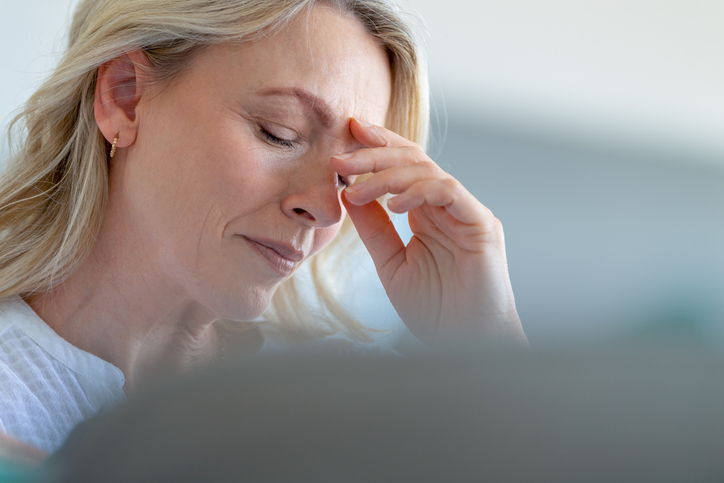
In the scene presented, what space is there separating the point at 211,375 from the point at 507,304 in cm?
102

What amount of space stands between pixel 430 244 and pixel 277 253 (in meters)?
0.35

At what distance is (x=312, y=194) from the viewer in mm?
1047

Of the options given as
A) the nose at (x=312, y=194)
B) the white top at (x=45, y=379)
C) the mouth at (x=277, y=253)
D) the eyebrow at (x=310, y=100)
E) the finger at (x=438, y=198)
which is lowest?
the white top at (x=45, y=379)

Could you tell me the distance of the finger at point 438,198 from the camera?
1052 mm

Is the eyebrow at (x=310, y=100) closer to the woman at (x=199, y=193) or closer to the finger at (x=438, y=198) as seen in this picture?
the woman at (x=199, y=193)

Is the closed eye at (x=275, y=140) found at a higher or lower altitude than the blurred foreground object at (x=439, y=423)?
higher

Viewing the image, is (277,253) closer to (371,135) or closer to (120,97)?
(371,135)

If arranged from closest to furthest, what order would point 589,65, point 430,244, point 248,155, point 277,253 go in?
point 248,155 < point 277,253 < point 430,244 < point 589,65

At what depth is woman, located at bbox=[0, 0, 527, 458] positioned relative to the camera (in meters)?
1.03

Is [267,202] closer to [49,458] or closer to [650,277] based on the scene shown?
[49,458]

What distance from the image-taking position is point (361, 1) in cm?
117

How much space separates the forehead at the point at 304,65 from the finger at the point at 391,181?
0.13m

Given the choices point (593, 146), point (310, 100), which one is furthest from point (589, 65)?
point (310, 100)

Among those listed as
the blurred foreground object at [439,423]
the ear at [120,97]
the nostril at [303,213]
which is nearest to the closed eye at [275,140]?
the nostril at [303,213]
